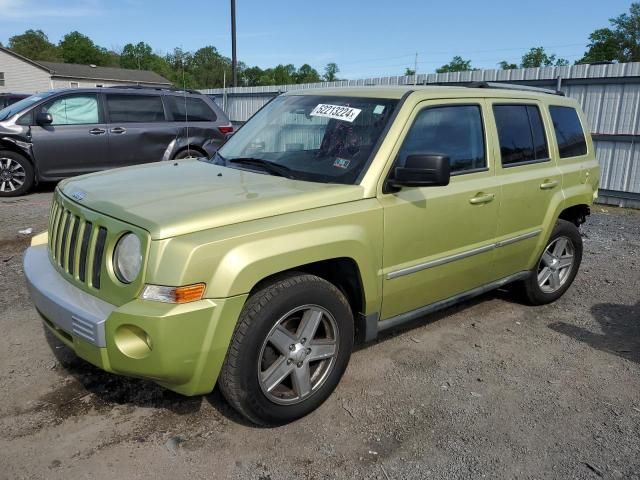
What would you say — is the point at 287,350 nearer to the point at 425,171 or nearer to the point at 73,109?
the point at 425,171

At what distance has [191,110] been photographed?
401 inches

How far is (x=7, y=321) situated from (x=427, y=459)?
133 inches

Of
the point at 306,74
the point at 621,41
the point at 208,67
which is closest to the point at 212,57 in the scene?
the point at 208,67

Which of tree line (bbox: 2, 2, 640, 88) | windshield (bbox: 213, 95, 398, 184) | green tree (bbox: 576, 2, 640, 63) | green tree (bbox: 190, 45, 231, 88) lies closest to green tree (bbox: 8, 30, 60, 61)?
tree line (bbox: 2, 2, 640, 88)

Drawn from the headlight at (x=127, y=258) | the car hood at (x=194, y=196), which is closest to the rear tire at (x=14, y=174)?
the car hood at (x=194, y=196)

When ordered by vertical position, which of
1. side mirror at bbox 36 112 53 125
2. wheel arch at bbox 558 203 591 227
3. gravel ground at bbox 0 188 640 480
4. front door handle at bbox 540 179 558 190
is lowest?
gravel ground at bbox 0 188 640 480

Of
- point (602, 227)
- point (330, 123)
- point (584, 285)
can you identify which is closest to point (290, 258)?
point (330, 123)

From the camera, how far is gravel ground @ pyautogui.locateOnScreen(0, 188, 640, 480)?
9.01ft

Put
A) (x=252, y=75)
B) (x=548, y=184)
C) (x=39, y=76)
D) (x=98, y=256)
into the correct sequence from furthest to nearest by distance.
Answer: (x=252, y=75), (x=39, y=76), (x=548, y=184), (x=98, y=256)

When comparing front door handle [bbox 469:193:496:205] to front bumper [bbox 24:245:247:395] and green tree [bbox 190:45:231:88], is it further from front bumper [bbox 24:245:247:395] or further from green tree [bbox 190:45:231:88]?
green tree [bbox 190:45:231:88]

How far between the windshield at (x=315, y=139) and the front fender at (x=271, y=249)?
33cm

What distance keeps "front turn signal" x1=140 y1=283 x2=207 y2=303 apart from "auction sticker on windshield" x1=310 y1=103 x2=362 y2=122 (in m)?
1.62

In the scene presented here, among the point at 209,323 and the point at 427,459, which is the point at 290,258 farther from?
the point at 427,459

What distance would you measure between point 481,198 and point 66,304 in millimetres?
2692
